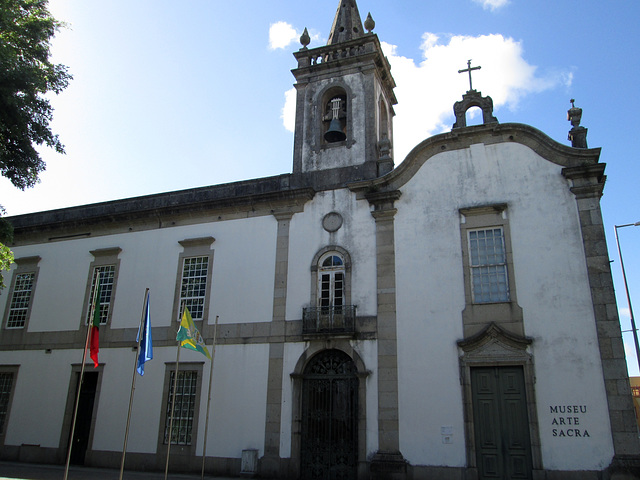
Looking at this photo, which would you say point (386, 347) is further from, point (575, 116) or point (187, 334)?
point (575, 116)

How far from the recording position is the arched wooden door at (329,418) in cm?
1368

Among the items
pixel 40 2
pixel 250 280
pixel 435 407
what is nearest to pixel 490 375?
pixel 435 407

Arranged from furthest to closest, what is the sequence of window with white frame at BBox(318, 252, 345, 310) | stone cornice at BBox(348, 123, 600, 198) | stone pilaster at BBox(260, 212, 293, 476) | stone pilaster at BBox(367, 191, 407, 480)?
window with white frame at BBox(318, 252, 345, 310) → stone pilaster at BBox(260, 212, 293, 476) → stone cornice at BBox(348, 123, 600, 198) → stone pilaster at BBox(367, 191, 407, 480)

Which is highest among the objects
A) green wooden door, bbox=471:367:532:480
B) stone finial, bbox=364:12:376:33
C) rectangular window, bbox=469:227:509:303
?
stone finial, bbox=364:12:376:33

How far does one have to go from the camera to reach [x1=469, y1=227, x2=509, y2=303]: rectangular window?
13.7 m

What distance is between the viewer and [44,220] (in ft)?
66.8

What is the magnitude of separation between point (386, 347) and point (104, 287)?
9929mm

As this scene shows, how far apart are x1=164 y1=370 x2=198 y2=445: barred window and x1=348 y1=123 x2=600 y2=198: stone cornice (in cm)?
727

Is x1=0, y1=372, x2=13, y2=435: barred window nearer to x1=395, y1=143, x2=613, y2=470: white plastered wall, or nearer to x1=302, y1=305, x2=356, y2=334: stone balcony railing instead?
x1=302, y1=305, x2=356, y2=334: stone balcony railing

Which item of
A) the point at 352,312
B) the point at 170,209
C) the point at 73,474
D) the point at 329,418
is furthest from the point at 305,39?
the point at 73,474

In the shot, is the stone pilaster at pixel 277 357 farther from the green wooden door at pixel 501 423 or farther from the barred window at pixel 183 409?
the green wooden door at pixel 501 423

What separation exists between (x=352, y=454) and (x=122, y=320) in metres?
8.51

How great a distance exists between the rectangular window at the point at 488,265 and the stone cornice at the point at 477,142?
2.42m

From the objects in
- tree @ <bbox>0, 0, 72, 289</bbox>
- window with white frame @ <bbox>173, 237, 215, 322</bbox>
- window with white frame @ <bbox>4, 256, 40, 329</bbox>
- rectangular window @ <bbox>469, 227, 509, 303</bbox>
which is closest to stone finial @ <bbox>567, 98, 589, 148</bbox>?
rectangular window @ <bbox>469, 227, 509, 303</bbox>
